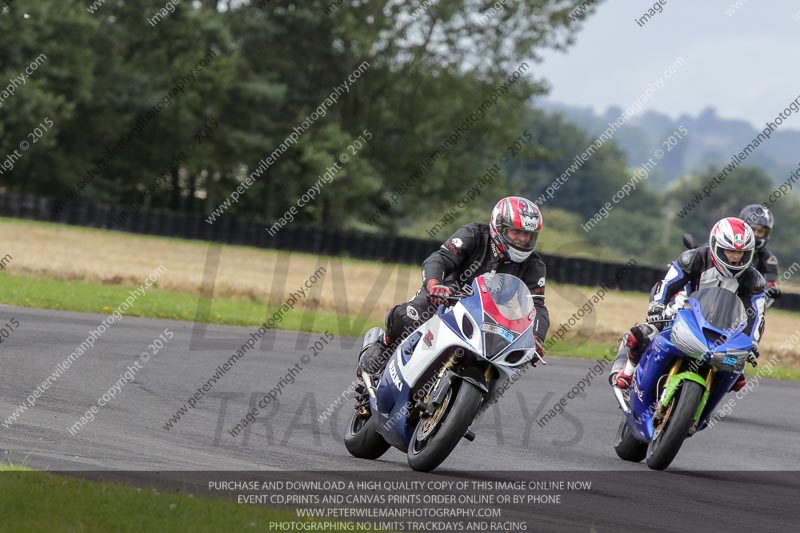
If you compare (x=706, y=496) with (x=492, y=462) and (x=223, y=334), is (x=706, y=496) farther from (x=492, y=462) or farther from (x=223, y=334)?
(x=223, y=334)

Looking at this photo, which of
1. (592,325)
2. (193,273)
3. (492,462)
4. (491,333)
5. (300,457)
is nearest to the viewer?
(491,333)

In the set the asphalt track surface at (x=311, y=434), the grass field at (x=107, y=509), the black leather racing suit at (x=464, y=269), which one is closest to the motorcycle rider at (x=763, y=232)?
the asphalt track surface at (x=311, y=434)

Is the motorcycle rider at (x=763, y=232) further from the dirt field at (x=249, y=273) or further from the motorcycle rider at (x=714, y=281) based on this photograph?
the dirt field at (x=249, y=273)

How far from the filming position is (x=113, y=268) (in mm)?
26906

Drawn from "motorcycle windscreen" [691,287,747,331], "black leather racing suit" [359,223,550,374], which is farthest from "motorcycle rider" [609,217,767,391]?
"black leather racing suit" [359,223,550,374]

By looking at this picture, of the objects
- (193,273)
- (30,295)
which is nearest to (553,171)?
(193,273)

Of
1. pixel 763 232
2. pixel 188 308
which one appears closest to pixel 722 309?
pixel 763 232

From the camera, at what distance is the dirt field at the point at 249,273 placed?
24203 millimetres

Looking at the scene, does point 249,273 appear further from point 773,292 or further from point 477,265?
point 477,265

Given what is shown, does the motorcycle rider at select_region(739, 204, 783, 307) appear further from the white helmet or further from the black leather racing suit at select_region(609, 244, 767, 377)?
the white helmet

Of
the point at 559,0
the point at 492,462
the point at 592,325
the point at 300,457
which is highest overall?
the point at 300,457

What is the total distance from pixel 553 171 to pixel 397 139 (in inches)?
3518

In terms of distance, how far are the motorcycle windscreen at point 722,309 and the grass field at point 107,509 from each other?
4420 millimetres

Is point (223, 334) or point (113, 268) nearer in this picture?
point (223, 334)
